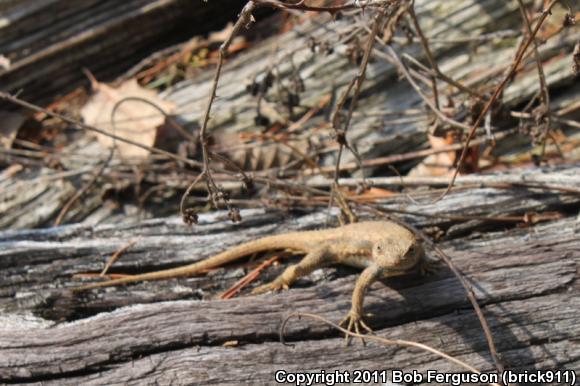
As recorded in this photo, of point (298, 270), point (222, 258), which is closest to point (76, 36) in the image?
point (222, 258)

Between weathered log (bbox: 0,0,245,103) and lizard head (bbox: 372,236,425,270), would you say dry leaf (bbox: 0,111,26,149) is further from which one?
lizard head (bbox: 372,236,425,270)

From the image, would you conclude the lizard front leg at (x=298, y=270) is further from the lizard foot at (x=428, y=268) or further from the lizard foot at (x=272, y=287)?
the lizard foot at (x=428, y=268)

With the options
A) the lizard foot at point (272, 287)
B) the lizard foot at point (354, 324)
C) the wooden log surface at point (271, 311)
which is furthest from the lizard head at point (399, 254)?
the lizard foot at point (272, 287)

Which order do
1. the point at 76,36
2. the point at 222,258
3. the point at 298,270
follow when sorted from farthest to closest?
the point at 76,36
the point at 222,258
the point at 298,270

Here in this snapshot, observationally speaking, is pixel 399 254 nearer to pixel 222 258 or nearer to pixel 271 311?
pixel 271 311

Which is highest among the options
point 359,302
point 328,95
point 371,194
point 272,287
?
point 328,95
